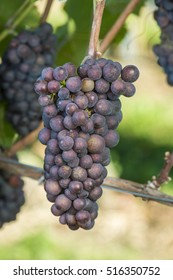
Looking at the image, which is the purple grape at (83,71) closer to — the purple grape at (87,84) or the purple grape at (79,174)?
the purple grape at (87,84)

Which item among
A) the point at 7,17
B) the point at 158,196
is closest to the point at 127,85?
the point at 158,196

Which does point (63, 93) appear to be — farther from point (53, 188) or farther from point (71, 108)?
point (53, 188)

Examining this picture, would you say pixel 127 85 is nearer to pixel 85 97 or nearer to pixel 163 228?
pixel 85 97

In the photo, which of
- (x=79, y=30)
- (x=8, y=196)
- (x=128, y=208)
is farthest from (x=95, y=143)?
(x=128, y=208)

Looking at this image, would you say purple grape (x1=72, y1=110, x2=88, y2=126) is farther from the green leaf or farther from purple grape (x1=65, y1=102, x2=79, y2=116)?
the green leaf

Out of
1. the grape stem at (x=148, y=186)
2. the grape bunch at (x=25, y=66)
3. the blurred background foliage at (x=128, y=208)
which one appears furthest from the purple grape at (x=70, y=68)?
the blurred background foliage at (x=128, y=208)
